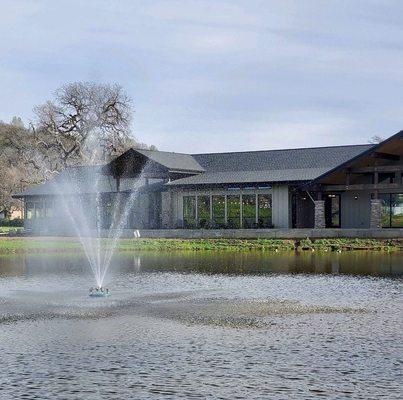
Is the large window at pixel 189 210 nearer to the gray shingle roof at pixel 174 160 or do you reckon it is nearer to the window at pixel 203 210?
the window at pixel 203 210

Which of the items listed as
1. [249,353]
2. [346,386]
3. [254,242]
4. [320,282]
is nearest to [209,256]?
[254,242]

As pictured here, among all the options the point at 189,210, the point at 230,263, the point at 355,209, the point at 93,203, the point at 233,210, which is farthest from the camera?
the point at 93,203

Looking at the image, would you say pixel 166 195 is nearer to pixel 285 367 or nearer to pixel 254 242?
pixel 254 242

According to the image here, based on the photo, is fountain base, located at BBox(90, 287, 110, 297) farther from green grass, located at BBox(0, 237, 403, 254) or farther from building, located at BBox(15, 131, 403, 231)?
building, located at BBox(15, 131, 403, 231)

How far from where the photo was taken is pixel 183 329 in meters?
17.3

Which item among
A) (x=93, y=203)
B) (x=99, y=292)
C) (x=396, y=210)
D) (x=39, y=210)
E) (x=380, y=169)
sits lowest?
(x=99, y=292)

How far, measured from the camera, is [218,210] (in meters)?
58.4

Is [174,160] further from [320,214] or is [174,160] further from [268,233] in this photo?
[320,214]

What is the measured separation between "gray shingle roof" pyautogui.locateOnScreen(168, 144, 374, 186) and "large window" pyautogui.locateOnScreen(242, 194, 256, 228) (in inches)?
52.5

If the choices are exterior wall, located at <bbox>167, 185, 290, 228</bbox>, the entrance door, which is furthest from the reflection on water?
the entrance door

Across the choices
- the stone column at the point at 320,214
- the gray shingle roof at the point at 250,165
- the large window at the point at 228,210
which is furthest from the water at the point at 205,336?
the gray shingle roof at the point at 250,165

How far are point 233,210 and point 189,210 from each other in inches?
155

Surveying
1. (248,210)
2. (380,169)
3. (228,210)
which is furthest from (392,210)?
(228,210)

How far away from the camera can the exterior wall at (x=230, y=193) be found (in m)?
55.4
